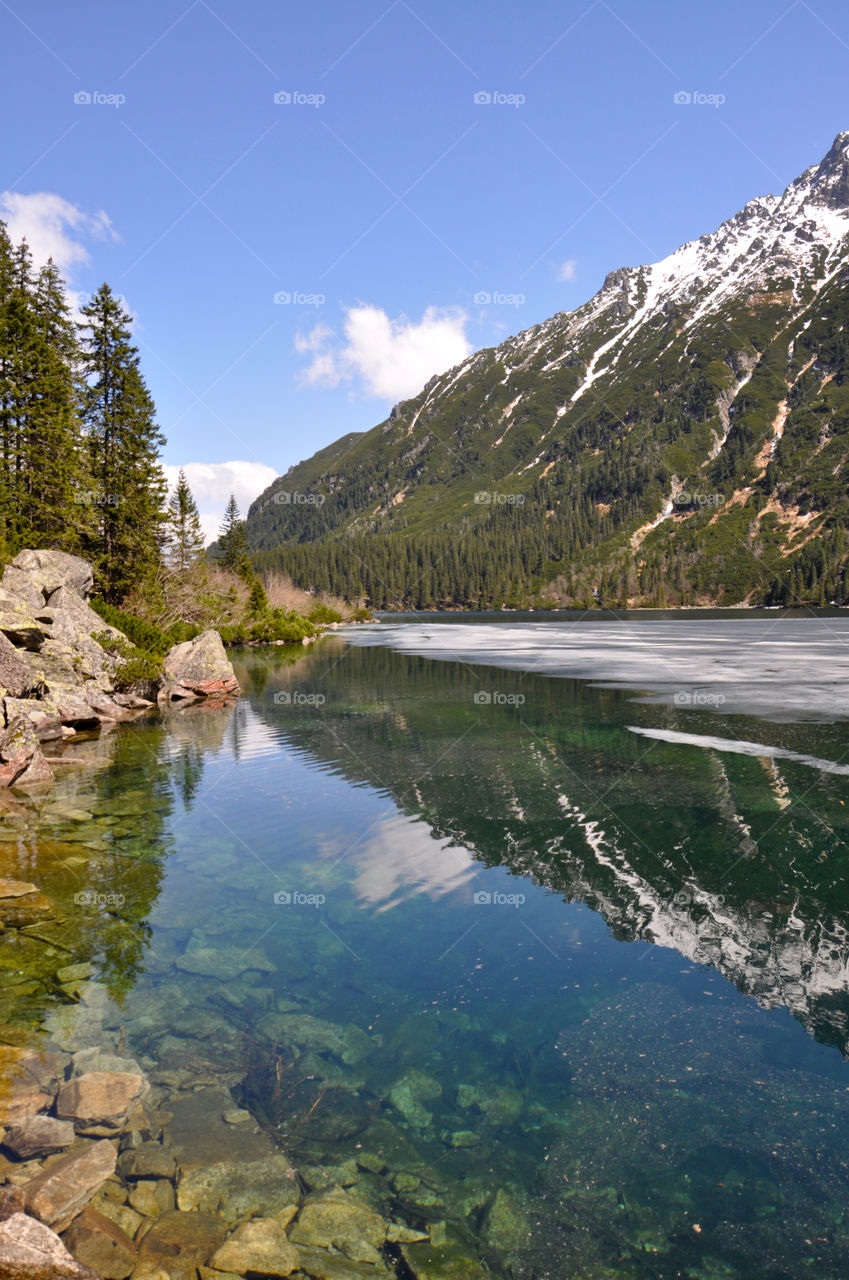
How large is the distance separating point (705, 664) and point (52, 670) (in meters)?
37.0

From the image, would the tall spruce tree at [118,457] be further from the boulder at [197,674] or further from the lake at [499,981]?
the lake at [499,981]

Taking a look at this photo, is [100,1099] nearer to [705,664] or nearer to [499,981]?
[499,981]

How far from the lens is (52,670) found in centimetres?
2712

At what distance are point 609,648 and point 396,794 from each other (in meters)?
46.8

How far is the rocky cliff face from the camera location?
1914 cm

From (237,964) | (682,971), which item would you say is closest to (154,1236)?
(237,964)

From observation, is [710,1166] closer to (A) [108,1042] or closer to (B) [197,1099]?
(B) [197,1099]

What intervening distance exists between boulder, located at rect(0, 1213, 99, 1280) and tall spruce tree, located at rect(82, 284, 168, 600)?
44.1 m

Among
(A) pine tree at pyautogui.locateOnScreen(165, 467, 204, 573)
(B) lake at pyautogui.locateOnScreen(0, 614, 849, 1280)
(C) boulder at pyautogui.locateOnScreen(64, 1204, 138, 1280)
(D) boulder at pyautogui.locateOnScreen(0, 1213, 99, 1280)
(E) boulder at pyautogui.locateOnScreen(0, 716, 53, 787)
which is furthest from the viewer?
(A) pine tree at pyautogui.locateOnScreen(165, 467, 204, 573)

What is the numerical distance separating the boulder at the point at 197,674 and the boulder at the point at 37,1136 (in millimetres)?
30915

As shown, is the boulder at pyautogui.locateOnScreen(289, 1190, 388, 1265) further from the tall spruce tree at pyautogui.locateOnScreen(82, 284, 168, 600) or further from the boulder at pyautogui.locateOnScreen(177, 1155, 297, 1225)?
the tall spruce tree at pyautogui.locateOnScreen(82, 284, 168, 600)

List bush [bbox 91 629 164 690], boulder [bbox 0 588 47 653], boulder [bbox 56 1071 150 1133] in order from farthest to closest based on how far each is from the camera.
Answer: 1. bush [bbox 91 629 164 690]
2. boulder [bbox 0 588 47 653]
3. boulder [bbox 56 1071 150 1133]

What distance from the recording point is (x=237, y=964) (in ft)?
31.0

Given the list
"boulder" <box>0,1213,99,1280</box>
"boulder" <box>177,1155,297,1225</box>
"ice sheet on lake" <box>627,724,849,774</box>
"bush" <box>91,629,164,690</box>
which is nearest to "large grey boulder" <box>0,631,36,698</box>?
"bush" <box>91,629,164,690</box>
